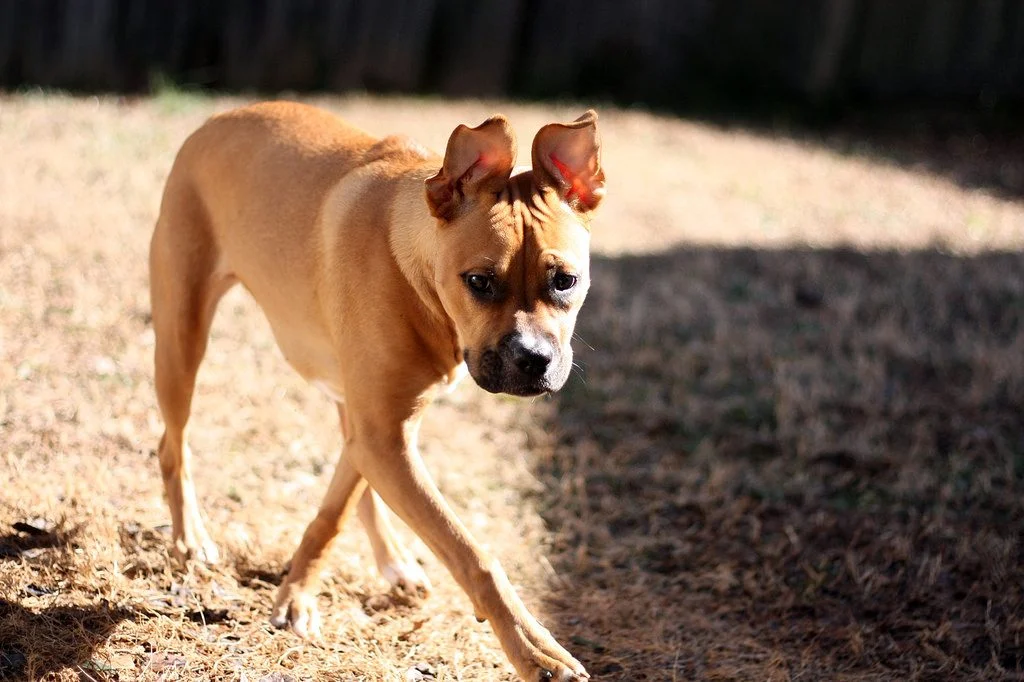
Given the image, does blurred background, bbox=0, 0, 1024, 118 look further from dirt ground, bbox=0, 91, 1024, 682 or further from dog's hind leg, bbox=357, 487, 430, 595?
dog's hind leg, bbox=357, 487, 430, 595

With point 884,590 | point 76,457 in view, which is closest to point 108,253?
point 76,457

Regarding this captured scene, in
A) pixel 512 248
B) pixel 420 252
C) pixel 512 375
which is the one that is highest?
pixel 512 248

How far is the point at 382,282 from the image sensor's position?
392cm

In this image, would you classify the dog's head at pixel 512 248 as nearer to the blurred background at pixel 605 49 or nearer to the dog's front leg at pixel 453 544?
the dog's front leg at pixel 453 544

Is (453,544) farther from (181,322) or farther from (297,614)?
(181,322)

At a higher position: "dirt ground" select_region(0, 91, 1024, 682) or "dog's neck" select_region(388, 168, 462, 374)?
"dog's neck" select_region(388, 168, 462, 374)

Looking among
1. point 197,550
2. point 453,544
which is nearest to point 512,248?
point 453,544

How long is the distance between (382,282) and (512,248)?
1.73 ft

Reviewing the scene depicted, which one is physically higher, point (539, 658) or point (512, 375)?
point (512, 375)

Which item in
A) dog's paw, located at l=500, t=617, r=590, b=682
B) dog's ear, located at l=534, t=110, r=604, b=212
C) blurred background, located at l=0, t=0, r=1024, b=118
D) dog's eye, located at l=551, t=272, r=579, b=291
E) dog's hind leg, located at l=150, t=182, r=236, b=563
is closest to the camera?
dog's paw, located at l=500, t=617, r=590, b=682

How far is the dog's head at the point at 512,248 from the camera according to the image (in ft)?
11.8

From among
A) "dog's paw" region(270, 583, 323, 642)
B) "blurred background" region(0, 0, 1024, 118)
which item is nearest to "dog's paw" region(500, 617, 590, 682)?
"dog's paw" region(270, 583, 323, 642)

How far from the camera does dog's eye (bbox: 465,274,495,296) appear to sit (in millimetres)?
3623

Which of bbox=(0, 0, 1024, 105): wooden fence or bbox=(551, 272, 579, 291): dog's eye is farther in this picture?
bbox=(0, 0, 1024, 105): wooden fence
